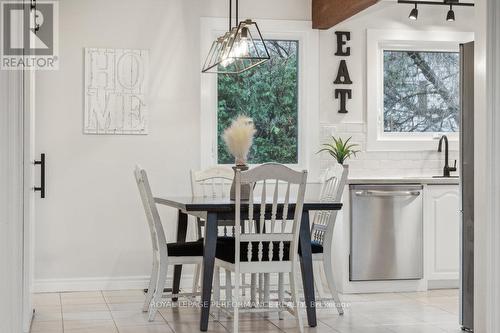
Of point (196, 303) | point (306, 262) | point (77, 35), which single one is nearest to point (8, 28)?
point (306, 262)

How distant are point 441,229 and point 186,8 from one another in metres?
2.77

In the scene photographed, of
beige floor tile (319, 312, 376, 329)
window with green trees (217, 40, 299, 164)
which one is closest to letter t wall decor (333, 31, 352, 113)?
window with green trees (217, 40, 299, 164)

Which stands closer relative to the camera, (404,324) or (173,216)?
(404,324)

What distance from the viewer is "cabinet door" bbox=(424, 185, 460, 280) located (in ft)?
20.6

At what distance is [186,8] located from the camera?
257 inches

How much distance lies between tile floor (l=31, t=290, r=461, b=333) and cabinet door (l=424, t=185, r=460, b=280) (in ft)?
0.81

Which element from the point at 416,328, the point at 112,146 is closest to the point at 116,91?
the point at 112,146

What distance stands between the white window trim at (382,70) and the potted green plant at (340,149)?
0.18 m

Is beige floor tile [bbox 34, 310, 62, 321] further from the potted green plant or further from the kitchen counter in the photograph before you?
the potted green plant

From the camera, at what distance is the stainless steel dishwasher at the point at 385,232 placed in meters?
6.11

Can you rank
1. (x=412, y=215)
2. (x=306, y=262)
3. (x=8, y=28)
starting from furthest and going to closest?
(x=412, y=215) < (x=306, y=262) < (x=8, y=28)

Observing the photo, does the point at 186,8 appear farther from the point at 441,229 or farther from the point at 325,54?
the point at 441,229

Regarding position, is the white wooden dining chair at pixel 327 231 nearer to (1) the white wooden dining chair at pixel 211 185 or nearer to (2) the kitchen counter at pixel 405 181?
(2) the kitchen counter at pixel 405 181

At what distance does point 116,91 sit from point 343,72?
6.36ft
